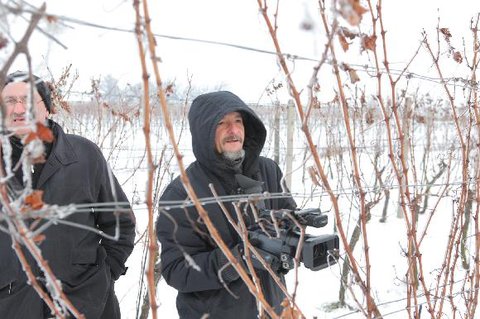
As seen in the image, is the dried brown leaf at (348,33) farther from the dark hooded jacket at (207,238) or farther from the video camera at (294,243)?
the dark hooded jacket at (207,238)

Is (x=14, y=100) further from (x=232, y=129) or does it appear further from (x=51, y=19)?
(x=51, y=19)

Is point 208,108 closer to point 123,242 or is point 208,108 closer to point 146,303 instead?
point 123,242

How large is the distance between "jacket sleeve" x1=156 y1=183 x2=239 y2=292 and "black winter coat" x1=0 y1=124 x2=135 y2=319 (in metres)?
0.17

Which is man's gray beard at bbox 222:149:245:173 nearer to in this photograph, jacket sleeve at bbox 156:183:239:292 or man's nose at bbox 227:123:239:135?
man's nose at bbox 227:123:239:135

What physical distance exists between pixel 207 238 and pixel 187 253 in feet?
0.29

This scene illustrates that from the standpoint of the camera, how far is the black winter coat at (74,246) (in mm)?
1466

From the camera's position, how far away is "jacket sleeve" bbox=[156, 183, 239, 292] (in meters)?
1.42

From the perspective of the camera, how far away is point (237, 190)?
5.25 feet

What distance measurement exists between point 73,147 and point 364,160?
10916 millimetres

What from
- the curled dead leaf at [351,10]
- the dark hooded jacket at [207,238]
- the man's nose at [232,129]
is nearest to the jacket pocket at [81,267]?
the dark hooded jacket at [207,238]

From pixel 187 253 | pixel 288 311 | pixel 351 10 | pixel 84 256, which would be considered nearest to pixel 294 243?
pixel 288 311

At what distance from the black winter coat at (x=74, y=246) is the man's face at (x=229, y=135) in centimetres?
41

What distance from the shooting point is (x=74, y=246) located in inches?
61.1

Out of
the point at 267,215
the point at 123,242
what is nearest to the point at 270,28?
the point at 267,215
